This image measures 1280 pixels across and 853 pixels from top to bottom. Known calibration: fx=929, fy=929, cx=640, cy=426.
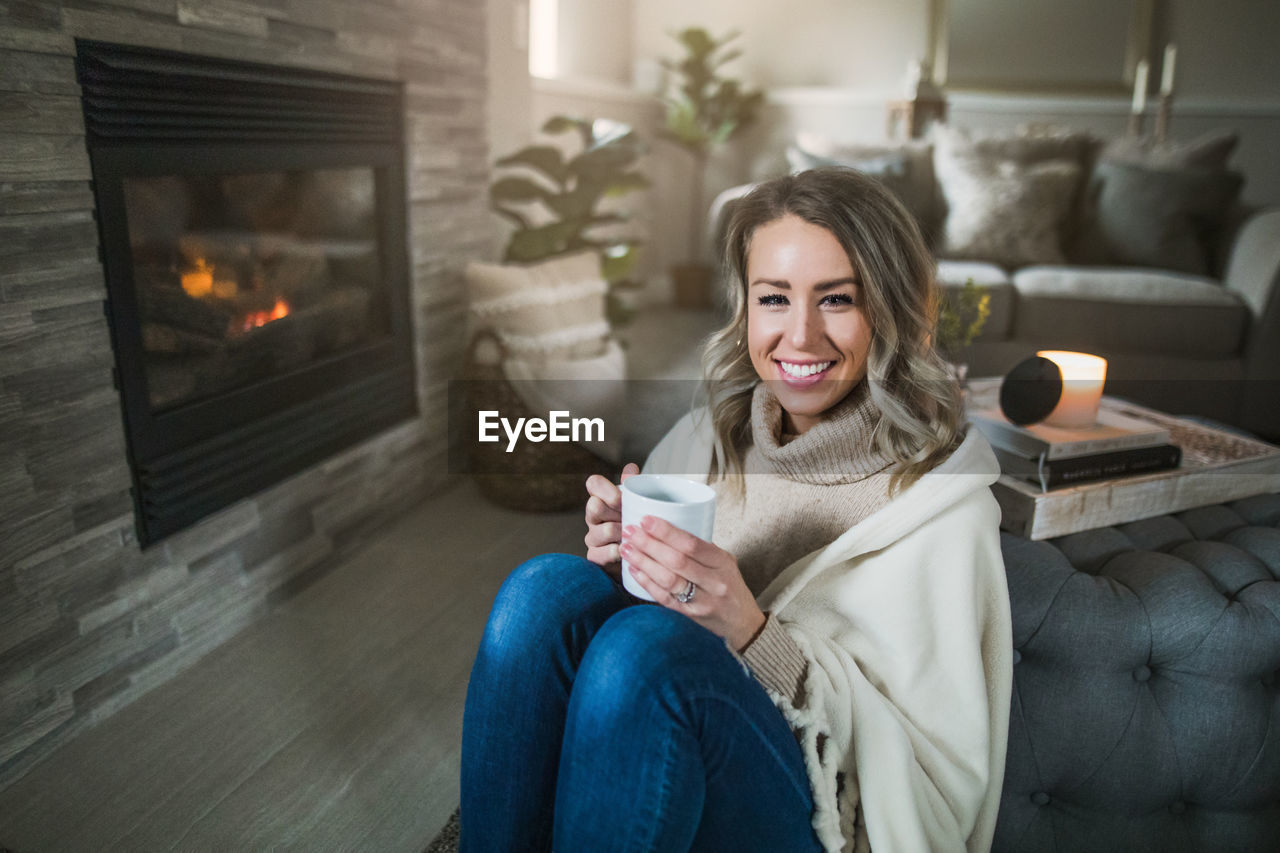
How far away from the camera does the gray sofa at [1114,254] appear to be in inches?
105

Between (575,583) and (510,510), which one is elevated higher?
(575,583)

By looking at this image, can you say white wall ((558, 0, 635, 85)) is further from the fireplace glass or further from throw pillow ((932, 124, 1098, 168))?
the fireplace glass

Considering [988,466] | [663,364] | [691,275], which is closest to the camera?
[988,466]

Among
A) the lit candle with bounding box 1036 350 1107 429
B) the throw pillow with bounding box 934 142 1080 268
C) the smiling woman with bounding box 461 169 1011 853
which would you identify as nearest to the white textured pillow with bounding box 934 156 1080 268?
the throw pillow with bounding box 934 142 1080 268

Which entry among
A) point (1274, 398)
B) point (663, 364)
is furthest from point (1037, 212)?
point (663, 364)

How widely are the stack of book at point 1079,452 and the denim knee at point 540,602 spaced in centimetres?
66

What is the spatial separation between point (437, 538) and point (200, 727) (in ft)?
2.48

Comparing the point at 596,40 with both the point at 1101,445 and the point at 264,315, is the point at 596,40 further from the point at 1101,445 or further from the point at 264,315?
the point at 1101,445

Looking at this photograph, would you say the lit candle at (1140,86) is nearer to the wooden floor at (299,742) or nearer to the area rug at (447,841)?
the wooden floor at (299,742)

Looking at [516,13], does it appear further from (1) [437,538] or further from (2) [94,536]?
(2) [94,536]

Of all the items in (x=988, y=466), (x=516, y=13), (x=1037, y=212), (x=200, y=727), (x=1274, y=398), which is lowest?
(x=200, y=727)

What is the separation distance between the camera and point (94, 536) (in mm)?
1378

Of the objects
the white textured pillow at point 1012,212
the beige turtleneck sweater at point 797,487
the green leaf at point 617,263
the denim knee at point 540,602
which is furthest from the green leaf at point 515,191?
the denim knee at point 540,602

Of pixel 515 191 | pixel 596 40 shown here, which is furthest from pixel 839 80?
pixel 515 191
